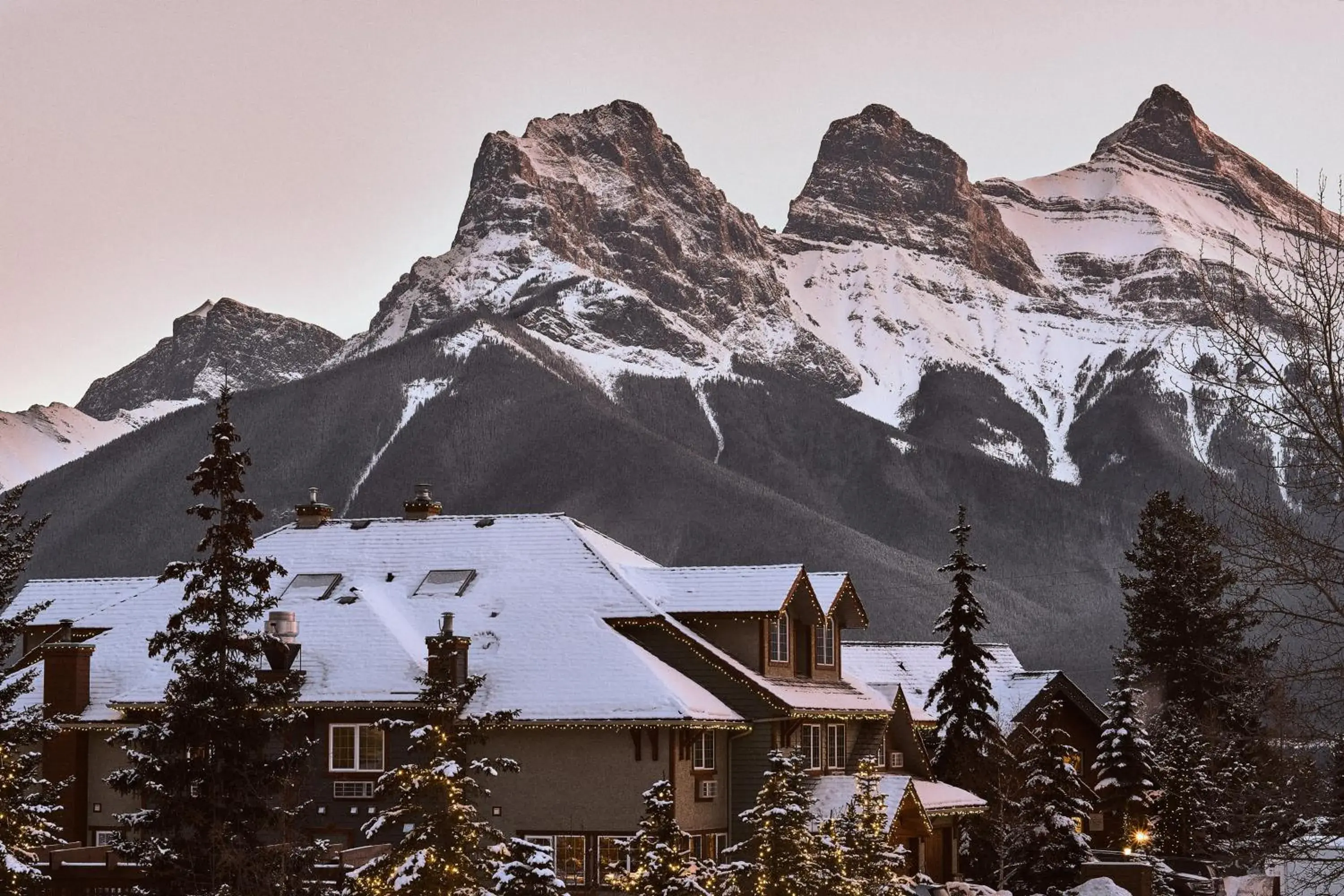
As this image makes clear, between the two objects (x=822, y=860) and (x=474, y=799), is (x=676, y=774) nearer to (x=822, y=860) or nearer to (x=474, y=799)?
(x=474, y=799)

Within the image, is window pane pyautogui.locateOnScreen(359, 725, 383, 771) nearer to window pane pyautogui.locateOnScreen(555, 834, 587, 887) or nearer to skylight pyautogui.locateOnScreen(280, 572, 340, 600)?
window pane pyautogui.locateOnScreen(555, 834, 587, 887)

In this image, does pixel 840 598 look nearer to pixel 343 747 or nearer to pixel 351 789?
pixel 343 747

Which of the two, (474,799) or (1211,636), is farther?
(1211,636)

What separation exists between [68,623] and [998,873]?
29.6 metres

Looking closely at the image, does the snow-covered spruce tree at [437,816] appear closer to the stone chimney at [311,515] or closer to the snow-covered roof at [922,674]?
the stone chimney at [311,515]

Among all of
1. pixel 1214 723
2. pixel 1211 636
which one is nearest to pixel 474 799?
pixel 1214 723

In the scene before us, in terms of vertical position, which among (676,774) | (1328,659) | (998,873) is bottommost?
(998,873)

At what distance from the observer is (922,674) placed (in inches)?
3049

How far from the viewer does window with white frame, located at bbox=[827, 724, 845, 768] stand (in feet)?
179

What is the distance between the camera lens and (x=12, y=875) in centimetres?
3016

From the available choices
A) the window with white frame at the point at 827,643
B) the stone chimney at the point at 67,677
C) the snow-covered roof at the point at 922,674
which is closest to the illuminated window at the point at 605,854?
the window with white frame at the point at 827,643

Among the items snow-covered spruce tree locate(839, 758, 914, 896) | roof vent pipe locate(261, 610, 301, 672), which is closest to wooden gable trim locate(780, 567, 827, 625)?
snow-covered spruce tree locate(839, 758, 914, 896)

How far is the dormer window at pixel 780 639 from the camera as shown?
51.2 metres

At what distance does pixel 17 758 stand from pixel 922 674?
50.4 m
